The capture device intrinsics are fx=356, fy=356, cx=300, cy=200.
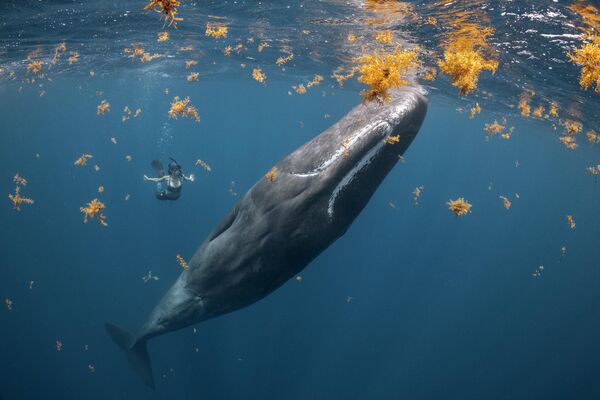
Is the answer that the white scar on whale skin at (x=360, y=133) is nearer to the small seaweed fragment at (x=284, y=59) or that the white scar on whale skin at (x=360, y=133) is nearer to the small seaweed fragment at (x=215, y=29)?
the small seaweed fragment at (x=215, y=29)

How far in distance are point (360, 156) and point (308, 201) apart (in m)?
0.77

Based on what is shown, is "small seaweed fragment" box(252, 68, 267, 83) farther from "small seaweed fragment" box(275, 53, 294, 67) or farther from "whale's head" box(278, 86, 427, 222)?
"whale's head" box(278, 86, 427, 222)

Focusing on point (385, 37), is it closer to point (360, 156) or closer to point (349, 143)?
point (349, 143)

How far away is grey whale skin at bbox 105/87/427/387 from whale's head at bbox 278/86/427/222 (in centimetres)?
1

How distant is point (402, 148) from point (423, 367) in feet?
109

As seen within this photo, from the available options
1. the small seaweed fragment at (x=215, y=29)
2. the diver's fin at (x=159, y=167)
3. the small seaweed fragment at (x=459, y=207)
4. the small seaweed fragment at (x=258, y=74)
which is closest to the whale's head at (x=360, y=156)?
the small seaweed fragment at (x=459, y=207)

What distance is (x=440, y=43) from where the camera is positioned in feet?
48.5

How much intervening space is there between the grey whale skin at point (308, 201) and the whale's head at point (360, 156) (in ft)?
0.04

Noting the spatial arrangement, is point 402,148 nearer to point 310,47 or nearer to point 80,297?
point 310,47

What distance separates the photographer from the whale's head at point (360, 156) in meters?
4.00

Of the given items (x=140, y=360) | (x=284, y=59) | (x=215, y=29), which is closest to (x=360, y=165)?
(x=140, y=360)

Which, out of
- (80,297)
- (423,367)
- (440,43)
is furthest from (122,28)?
(423,367)

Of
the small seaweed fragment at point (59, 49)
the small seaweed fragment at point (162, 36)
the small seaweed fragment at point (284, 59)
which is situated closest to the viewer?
the small seaweed fragment at point (162, 36)

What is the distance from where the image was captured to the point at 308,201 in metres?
4.07
